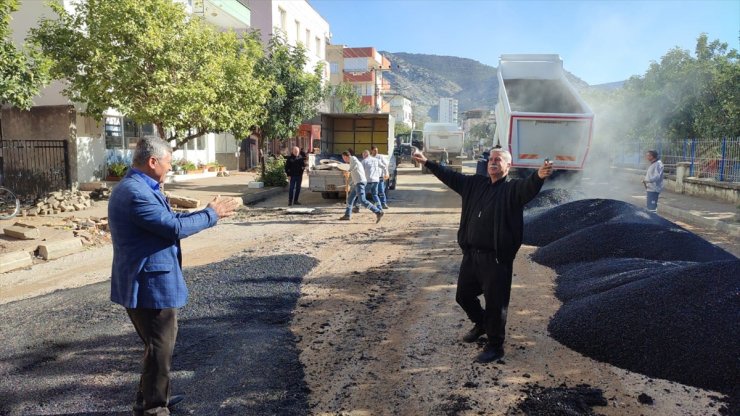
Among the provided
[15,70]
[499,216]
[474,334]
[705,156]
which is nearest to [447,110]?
[705,156]

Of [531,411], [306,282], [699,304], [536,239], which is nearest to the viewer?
[531,411]

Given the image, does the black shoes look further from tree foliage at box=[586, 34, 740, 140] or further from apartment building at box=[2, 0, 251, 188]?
tree foliage at box=[586, 34, 740, 140]

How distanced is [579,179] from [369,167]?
7.14 m

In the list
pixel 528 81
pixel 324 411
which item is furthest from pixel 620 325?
pixel 528 81

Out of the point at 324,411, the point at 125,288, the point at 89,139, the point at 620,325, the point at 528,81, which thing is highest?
the point at 528,81

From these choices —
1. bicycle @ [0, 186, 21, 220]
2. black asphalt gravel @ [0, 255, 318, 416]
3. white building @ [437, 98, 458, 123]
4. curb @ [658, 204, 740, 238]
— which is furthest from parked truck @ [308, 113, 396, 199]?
white building @ [437, 98, 458, 123]

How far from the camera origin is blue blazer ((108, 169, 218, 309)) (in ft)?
8.86

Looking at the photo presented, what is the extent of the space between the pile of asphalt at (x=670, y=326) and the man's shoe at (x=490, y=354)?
0.72 m

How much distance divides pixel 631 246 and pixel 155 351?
6.25 m

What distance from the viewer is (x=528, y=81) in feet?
55.1

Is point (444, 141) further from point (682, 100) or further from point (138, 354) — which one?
point (138, 354)

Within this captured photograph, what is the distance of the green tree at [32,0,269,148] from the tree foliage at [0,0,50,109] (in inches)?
120

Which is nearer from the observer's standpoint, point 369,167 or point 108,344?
point 108,344

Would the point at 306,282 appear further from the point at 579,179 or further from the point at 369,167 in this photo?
the point at 579,179
